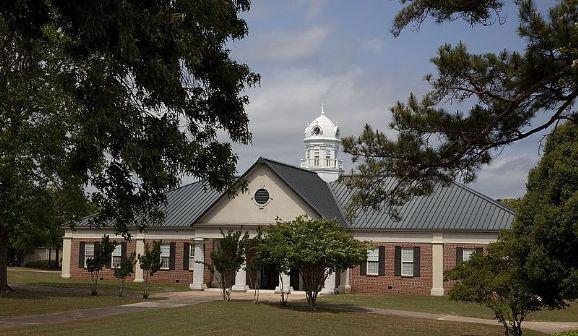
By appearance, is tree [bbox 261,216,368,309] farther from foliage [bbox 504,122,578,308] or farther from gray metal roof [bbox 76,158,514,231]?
foliage [bbox 504,122,578,308]

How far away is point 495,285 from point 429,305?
524 inches

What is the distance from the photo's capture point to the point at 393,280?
118ft

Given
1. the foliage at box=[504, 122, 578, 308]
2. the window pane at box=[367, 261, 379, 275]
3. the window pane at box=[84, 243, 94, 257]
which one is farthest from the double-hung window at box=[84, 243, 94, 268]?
the foliage at box=[504, 122, 578, 308]

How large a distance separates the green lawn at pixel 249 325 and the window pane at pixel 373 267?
11.8 meters

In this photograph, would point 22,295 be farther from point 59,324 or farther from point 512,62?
point 512,62

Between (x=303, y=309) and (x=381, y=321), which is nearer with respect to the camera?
(x=381, y=321)

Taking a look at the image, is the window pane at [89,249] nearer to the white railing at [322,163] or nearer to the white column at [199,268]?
the white column at [199,268]

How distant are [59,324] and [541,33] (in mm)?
16017

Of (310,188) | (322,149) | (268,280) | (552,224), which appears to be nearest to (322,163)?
(322,149)

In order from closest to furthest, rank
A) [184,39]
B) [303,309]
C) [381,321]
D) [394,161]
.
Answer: [184,39] < [394,161] < [381,321] < [303,309]

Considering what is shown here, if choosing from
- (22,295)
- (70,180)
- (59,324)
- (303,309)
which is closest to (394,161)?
(59,324)

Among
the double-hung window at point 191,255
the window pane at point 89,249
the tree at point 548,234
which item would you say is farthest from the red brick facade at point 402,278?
the tree at point 548,234

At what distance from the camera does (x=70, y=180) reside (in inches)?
1049

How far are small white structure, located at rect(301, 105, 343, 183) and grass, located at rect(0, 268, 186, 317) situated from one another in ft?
49.4
